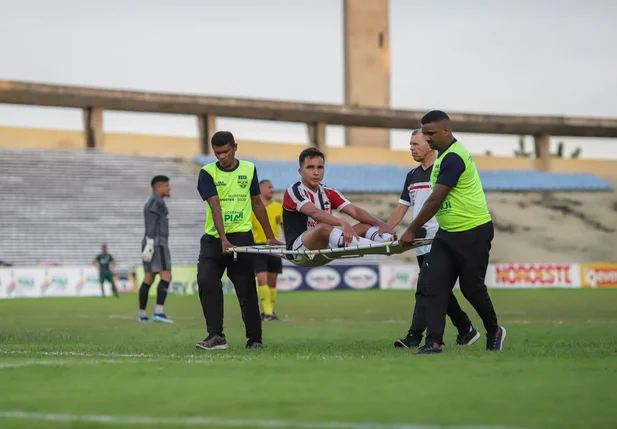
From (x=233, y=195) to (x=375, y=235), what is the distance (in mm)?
1752

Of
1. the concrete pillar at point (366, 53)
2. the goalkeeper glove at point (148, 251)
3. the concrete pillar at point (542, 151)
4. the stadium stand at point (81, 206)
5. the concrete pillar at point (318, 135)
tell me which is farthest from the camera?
the concrete pillar at point (542, 151)

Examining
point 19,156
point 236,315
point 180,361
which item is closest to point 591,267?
point 236,315

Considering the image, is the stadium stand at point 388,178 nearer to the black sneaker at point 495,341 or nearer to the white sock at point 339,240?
the white sock at point 339,240

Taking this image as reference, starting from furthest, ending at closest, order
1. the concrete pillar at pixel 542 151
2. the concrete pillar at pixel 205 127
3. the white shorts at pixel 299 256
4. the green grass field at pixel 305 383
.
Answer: the concrete pillar at pixel 542 151 < the concrete pillar at pixel 205 127 < the white shorts at pixel 299 256 < the green grass field at pixel 305 383

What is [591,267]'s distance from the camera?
41750 millimetres

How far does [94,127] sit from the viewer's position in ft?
211

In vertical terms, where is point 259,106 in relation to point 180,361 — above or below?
above

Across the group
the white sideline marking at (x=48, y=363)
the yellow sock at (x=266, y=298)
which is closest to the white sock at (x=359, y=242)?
the white sideline marking at (x=48, y=363)

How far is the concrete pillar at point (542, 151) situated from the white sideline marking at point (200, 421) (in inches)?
2980

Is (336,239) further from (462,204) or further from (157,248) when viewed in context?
(157,248)

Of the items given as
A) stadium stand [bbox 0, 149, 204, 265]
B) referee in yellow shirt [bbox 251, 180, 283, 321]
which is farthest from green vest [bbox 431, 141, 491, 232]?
stadium stand [bbox 0, 149, 204, 265]

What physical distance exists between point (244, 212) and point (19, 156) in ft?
156

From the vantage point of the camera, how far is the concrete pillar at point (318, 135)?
73125mm

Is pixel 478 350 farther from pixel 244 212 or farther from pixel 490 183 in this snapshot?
pixel 490 183
